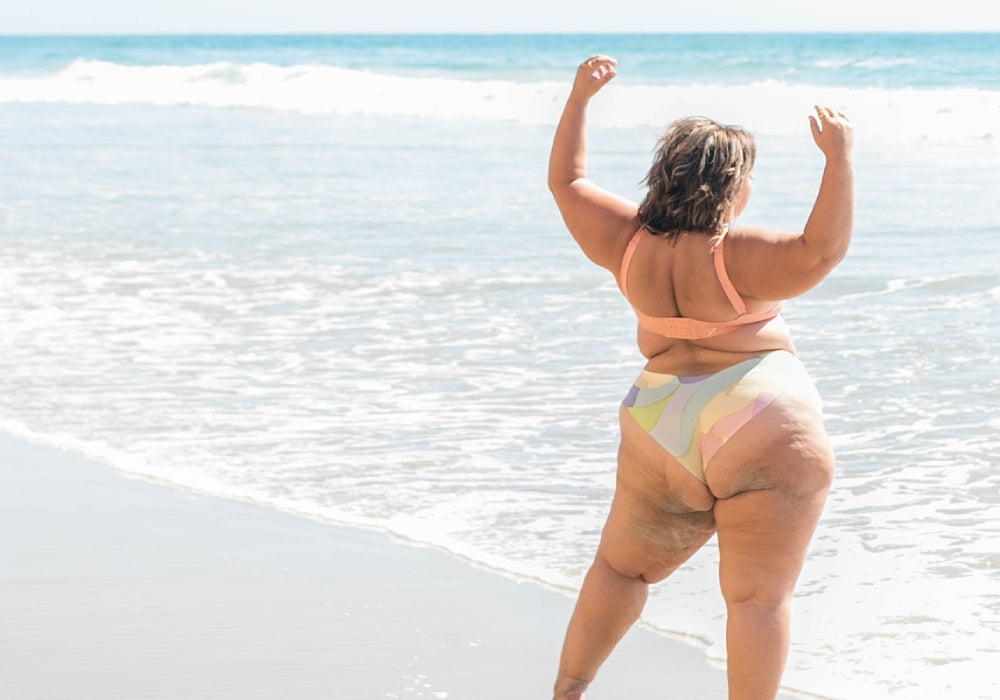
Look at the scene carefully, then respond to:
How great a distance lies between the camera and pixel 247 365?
7113 mm

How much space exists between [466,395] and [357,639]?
2768 mm

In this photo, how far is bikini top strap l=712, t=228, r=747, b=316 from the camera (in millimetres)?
2678

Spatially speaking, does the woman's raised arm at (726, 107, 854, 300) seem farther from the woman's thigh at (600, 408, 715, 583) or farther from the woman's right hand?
the woman's thigh at (600, 408, 715, 583)

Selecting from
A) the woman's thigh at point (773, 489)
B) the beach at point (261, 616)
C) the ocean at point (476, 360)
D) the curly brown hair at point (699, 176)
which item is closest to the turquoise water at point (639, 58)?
Result: the ocean at point (476, 360)

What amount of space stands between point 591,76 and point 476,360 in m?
4.12

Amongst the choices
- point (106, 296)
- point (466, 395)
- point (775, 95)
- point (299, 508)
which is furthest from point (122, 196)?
point (775, 95)

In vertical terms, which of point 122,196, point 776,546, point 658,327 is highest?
point 658,327

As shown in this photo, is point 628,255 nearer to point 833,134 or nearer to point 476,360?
point 833,134

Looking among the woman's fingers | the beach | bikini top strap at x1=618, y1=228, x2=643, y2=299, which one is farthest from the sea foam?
bikini top strap at x1=618, y1=228, x2=643, y2=299

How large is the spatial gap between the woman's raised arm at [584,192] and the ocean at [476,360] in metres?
1.40

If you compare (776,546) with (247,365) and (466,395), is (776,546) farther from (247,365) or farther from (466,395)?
(247,365)

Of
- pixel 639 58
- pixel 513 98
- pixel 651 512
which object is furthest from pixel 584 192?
pixel 639 58

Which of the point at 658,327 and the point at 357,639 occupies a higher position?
the point at 658,327

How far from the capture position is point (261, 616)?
3.86 meters
